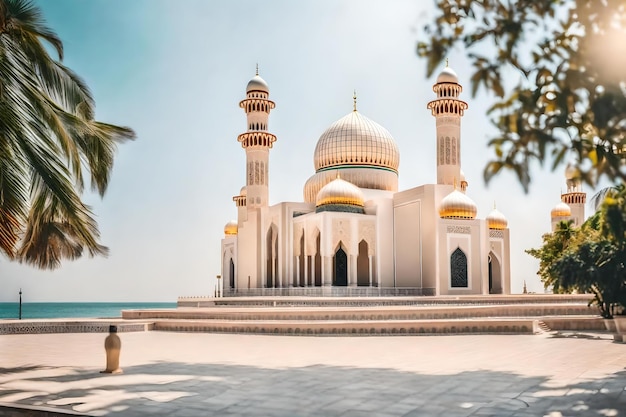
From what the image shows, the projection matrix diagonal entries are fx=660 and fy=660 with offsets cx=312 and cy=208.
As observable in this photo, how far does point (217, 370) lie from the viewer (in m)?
A: 7.51

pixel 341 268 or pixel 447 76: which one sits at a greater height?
pixel 447 76

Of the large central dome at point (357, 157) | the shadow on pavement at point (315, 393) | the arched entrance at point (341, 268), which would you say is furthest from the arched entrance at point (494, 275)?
the shadow on pavement at point (315, 393)

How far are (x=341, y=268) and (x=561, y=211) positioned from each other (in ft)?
53.9

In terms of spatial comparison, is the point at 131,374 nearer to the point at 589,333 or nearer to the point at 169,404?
the point at 169,404

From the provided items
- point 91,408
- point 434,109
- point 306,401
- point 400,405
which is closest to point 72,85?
point 91,408

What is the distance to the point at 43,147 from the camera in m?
7.48

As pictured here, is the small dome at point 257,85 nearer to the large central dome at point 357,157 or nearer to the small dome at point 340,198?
the large central dome at point 357,157

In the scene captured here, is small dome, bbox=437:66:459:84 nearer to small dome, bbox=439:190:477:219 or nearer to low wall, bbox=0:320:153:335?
small dome, bbox=439:190:477:219

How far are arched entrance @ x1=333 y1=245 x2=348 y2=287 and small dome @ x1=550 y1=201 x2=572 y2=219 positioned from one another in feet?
52.8

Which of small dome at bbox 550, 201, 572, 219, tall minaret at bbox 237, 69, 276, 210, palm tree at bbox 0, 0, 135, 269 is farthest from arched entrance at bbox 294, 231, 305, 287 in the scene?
palm tree at bbox 0, 0, 135, 269

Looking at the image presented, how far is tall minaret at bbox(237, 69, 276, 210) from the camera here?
28.8 metres

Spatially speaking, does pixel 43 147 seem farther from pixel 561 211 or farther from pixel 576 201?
pixel 576 201

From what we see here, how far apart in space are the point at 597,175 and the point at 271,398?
10.4ft

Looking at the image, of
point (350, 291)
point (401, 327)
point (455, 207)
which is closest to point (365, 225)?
point (350, 291)
